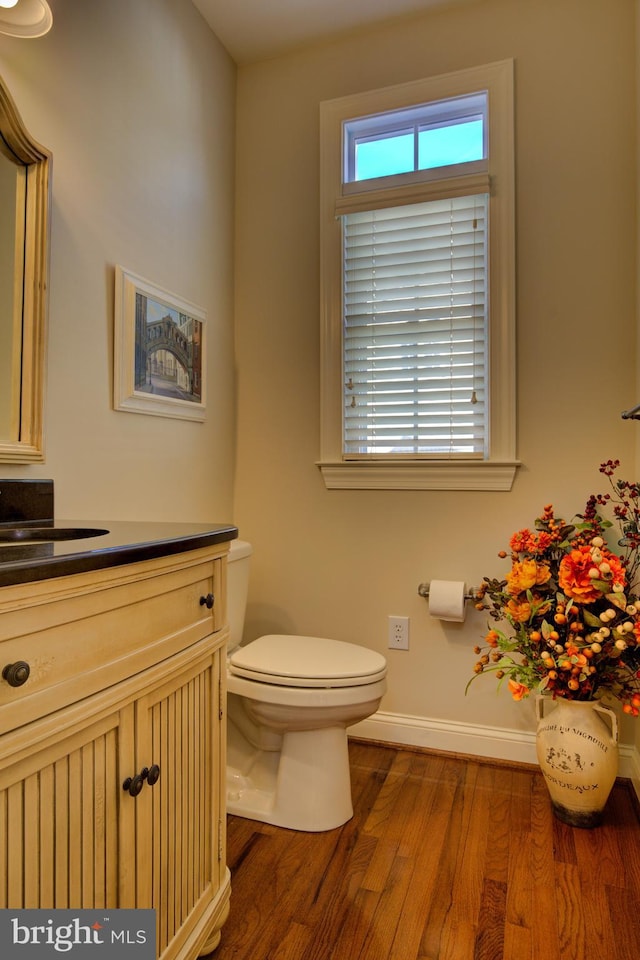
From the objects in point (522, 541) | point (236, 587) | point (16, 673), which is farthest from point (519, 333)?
point (16, 673)

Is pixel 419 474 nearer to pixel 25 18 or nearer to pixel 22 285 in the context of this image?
pixel 22 285

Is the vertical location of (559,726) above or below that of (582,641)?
below

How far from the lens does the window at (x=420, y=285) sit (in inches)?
80.8

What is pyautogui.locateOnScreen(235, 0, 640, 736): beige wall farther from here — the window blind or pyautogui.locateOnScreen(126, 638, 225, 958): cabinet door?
pyautogui.locateOnScreen(126, 638, 225, 958): cabinet door

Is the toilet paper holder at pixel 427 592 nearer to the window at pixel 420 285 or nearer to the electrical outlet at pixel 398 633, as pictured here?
the electrical outlet at pixel 398 633

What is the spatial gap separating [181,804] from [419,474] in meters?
1.38

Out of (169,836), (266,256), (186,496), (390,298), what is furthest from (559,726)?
(266,256)

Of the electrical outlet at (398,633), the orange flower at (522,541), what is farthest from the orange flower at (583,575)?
the electrical outlet at (398,633)

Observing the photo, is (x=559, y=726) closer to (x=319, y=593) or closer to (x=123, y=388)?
(x=319, y=593)

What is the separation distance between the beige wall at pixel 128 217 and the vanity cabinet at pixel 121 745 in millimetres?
605

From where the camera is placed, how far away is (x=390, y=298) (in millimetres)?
2203

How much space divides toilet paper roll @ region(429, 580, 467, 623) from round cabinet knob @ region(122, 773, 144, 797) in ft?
4.22

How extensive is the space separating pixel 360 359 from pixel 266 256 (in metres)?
0.61

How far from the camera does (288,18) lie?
2158mm
